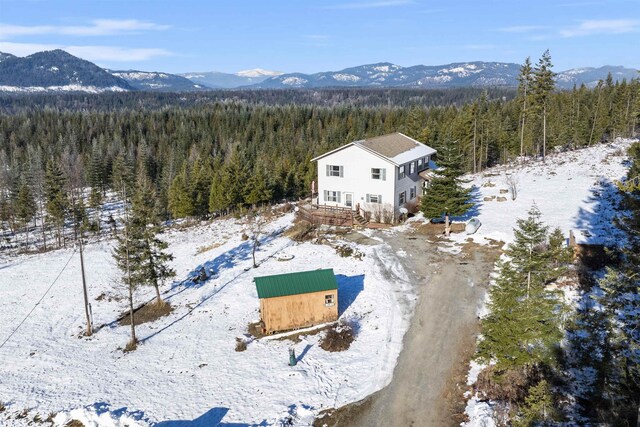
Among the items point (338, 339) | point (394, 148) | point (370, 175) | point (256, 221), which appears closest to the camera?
point (338, 339)

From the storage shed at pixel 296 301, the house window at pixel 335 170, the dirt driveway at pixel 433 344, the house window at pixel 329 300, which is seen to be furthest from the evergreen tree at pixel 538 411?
the house window at pixel 335 170

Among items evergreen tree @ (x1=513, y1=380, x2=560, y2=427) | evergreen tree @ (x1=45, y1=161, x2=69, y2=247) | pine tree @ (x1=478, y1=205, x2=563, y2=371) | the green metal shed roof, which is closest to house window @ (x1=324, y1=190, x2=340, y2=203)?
the green metal shed roof

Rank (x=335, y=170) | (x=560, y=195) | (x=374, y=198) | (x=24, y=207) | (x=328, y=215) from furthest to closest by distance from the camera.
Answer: (x=24, y=207), (x=560, y=195), (x=335, y=170), (x=328, y=215), (x=374, y=198)

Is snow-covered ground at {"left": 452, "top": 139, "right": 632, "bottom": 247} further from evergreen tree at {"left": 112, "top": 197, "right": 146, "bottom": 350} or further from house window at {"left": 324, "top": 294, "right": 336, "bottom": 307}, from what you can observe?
evergreen tree at {"left": 112, "top": 197, "right": 146, "bottom": 350}

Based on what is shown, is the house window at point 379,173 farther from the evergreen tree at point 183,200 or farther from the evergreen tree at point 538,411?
the evergreen tree at point 183,200

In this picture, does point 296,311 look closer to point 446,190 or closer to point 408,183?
point 446,190

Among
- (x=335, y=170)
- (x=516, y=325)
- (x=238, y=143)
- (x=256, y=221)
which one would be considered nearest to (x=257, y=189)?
(x=256, y=221)
